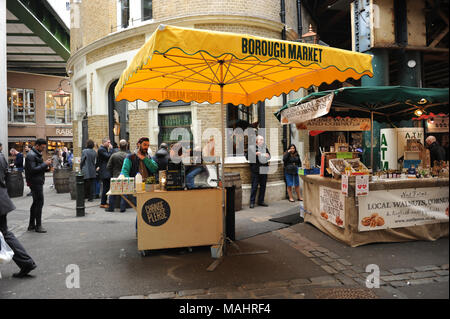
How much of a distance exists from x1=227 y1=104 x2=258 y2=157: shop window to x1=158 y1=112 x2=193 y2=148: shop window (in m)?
1.33

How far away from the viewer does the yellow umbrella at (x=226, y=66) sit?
3.68 meters

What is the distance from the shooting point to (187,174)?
5.29m

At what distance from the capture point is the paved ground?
12.1ft

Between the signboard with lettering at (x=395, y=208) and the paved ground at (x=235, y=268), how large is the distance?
374 mm

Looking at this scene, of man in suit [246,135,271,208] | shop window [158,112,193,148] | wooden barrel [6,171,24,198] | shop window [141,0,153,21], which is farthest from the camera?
wooden barrel [6,171,24,198]

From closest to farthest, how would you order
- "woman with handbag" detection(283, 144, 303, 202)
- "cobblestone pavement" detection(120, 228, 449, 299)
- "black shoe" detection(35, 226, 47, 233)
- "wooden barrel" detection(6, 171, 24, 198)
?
"cobblestone pavement" detection(120, 228, 449, 299)
"black shoe" detection(35, 226, 47, 233)
"woman with handbag" detection(283, 144, 303, 202)
"wooden barrel" detection(6, 171, 24, 198)

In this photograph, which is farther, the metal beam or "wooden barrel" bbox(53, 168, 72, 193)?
the metal beam

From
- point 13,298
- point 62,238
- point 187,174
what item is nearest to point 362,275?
point 187,174

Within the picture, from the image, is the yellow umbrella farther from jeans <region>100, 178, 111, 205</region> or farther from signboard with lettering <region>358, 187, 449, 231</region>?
jeans <region>100, 178, 111, 205</region>

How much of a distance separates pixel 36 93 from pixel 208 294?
31203mm

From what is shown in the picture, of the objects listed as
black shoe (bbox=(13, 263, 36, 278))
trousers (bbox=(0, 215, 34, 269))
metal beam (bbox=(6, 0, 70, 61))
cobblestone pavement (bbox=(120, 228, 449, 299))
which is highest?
metal beam (bbox=(6, 0, 70, 61))

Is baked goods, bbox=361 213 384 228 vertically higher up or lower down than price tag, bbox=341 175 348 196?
lower down

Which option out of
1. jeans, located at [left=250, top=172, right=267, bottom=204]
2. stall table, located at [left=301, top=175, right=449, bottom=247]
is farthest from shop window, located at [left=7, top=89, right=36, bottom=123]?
stall table, located at [left=301, top=175, right=449, bottom=247]
